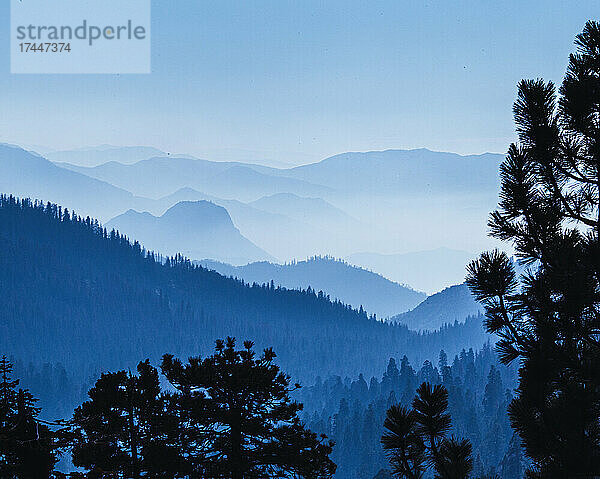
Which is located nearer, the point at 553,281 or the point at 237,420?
the point at 553,281

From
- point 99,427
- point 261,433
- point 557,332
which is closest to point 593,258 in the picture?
point 557,332

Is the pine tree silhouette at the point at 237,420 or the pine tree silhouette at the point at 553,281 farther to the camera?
the pine tree silhouette at the point at 237,420

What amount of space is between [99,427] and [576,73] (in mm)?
15702

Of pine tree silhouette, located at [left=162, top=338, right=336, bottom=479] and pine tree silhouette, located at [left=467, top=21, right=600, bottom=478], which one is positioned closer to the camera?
pine tree silhouette, located at [left=467, top=21, right=600, bottom=478]

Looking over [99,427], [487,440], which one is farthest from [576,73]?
[487,440]

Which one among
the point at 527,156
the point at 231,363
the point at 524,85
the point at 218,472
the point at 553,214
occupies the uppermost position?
the point at 524,85

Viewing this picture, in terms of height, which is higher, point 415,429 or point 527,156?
point 527,156

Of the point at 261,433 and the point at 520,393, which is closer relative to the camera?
the point at 520,393

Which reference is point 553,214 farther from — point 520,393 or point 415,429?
point 415,429

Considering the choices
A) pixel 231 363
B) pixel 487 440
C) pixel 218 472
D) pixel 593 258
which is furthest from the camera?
pixel 487 440

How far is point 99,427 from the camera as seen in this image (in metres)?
21.6

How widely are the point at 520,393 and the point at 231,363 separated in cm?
1031

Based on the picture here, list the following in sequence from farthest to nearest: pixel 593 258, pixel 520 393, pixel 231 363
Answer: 1. pixel 231 363
2. pixel 520 393
3. pixel 593 258

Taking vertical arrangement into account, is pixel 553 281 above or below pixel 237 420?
above
